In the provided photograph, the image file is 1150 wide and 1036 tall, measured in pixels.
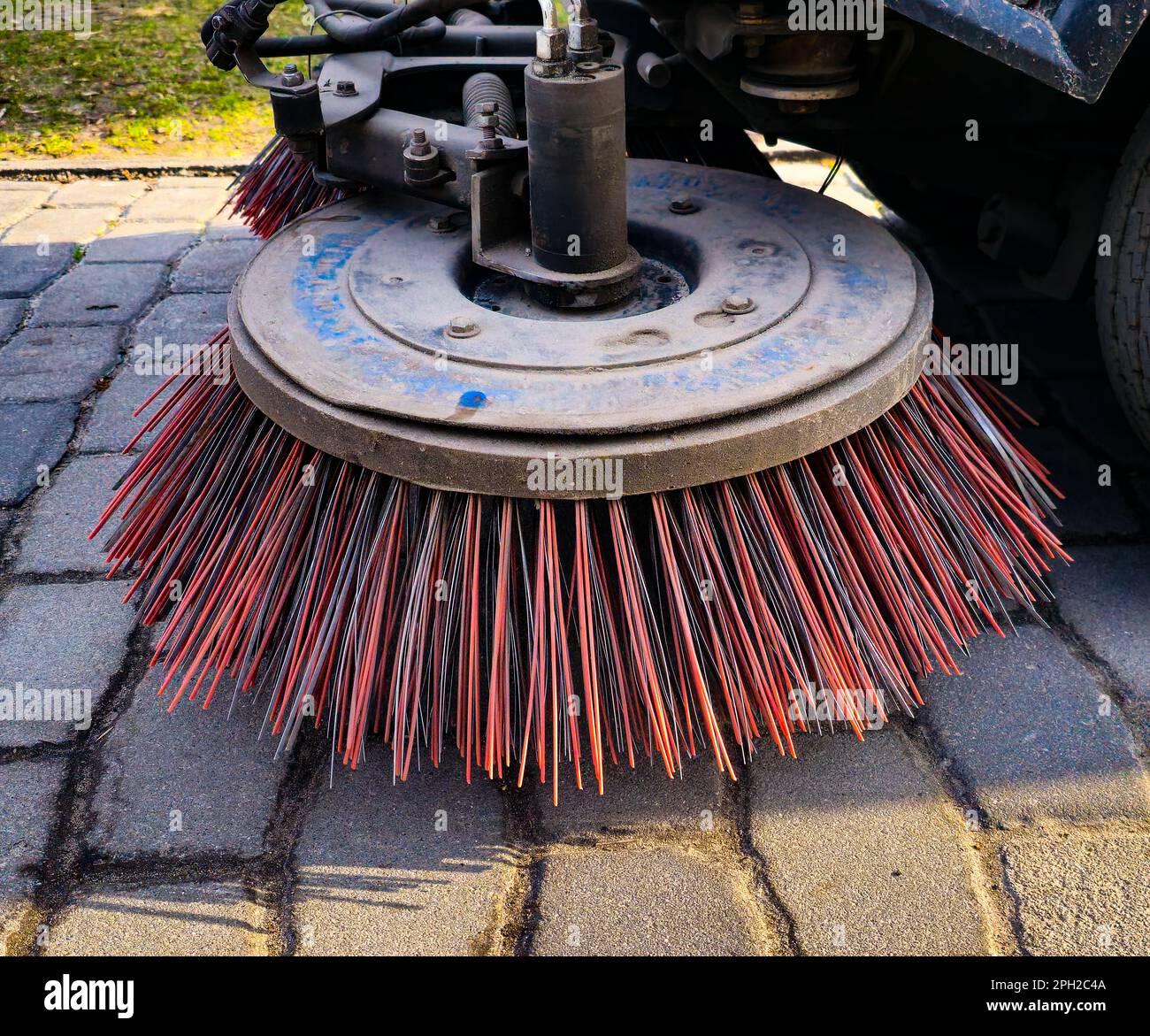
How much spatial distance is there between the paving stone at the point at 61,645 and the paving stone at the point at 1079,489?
144 centimetres

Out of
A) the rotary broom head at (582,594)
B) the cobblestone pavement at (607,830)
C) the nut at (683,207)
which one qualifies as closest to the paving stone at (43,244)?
the cobblestone pavement at (607,830)

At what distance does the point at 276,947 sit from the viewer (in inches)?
47.5

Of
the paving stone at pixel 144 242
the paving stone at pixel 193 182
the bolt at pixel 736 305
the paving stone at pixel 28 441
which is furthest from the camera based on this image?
the paving stone at pixel 193 182

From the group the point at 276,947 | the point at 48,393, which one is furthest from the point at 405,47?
the point at 276,947

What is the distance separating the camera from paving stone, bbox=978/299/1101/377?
2287mm

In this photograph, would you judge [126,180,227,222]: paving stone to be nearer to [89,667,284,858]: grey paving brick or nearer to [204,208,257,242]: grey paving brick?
[204,208,257,242]: grey paving brick

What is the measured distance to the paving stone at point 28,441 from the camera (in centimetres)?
200

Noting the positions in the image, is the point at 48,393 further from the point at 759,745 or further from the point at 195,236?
the point at 759,745

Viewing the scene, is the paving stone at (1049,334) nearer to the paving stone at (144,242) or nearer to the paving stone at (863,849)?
the paving stone at (863,849)

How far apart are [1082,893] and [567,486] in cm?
73

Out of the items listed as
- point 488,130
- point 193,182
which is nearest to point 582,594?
point 488,130

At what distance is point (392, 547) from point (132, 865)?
1.53 feet

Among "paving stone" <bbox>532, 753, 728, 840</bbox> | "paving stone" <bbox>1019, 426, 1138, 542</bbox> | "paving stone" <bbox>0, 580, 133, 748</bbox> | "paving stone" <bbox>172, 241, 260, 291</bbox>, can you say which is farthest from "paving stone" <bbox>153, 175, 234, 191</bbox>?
"paving stone" <bbox>532, 753, 728, 840</bbox>

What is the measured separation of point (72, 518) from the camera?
191 centimetres
